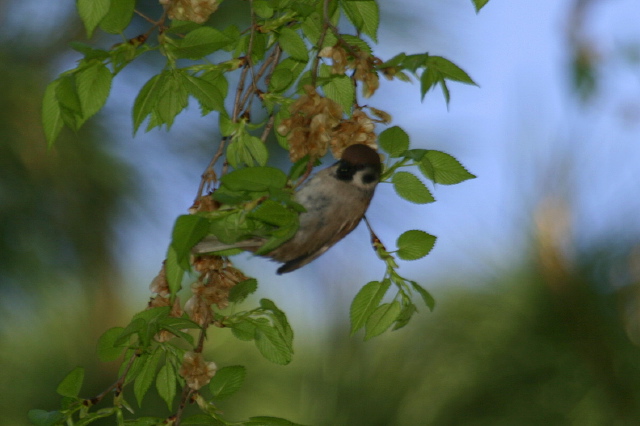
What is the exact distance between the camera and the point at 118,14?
626 mm

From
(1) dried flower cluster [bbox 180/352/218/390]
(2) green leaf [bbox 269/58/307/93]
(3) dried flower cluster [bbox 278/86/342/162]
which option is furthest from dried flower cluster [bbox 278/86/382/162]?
(1) dried flower cluster [bbox 180/352/218/390]

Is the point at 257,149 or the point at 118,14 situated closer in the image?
the point at 118,14

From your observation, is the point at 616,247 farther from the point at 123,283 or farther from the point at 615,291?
the point at 123,283

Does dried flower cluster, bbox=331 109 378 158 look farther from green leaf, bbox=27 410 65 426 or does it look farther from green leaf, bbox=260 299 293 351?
green leaf, bbox=27 410 65 426

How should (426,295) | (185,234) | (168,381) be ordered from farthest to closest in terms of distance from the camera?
(168,381), (426,295), (185,234)

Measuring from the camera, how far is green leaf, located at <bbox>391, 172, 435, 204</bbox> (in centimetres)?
69

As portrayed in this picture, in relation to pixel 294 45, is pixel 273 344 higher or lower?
lower

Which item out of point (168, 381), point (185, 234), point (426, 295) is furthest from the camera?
point (168, 381)

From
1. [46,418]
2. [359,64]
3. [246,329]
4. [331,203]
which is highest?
[359,64]

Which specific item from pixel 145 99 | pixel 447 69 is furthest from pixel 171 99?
pixel 447 69

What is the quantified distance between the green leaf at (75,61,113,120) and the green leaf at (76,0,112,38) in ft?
0.20

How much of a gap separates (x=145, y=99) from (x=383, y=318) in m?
0.31

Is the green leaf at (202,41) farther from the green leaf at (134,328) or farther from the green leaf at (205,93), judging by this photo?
the green leaf at (134,328)

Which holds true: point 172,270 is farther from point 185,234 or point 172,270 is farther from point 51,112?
point 51,112
